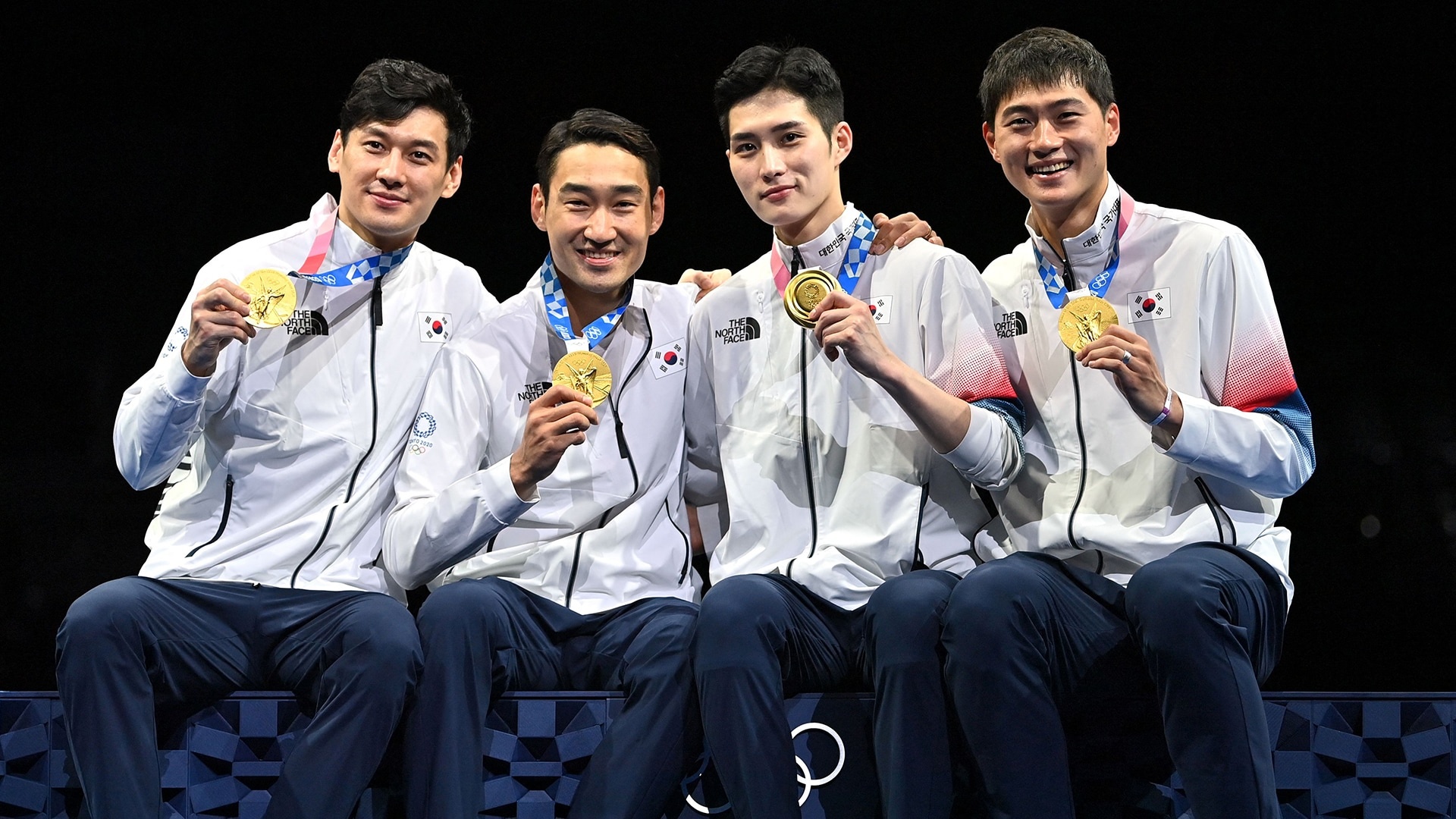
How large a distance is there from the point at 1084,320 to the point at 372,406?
159cm

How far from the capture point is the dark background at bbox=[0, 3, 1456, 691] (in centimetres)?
383

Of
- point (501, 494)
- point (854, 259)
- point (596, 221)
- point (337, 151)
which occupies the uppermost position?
point (337, 151)

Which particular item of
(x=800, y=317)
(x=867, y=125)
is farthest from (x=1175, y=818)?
(x=867, y=125)

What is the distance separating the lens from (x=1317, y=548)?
150 inches

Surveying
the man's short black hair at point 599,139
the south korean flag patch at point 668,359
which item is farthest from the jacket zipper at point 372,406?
the south korean flag patch at point 668,359

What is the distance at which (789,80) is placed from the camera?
2.91 m

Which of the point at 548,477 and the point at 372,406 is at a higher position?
the point at 372,406

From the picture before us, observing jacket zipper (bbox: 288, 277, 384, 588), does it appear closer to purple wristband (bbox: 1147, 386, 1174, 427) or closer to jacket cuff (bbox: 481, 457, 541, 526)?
jacket cuff (bbox: 481, 457, 541, 526)

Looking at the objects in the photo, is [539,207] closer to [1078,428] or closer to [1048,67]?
[1048,67]

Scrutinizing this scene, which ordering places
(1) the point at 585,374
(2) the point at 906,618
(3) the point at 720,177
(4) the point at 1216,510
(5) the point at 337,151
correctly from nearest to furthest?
(2) the point at 906,618 < (4) the point at 1216,510 < (1) the point at 585,374 < (5) the point at 337,151 < (3) the point at 720,177

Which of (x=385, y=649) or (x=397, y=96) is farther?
(x=397, y=96)

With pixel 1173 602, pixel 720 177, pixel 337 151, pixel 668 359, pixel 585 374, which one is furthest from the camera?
pixel 720 177

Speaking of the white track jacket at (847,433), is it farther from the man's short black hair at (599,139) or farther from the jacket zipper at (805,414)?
the man's short black hair at (599,139)

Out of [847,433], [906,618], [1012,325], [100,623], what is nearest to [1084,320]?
[1012,325]
